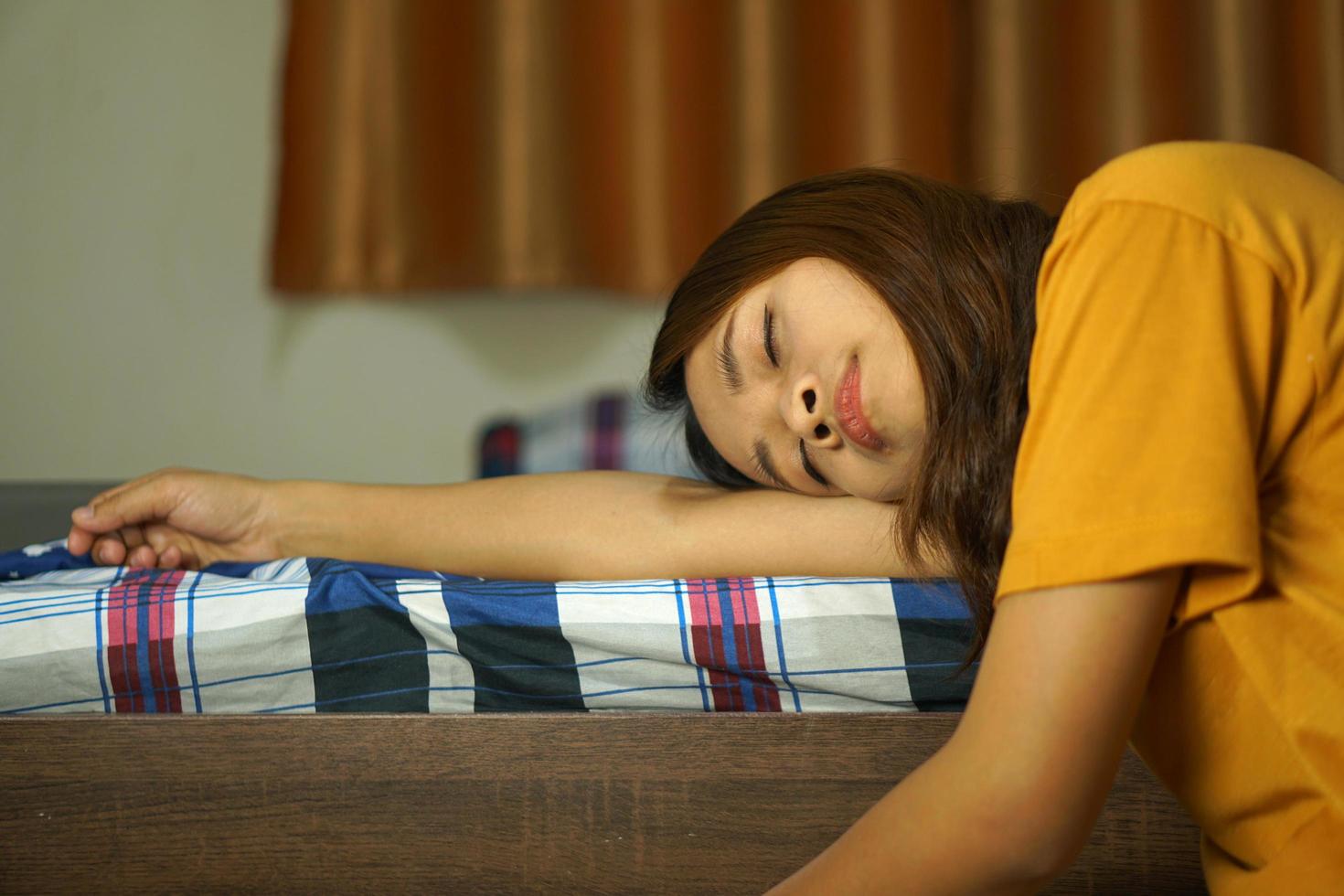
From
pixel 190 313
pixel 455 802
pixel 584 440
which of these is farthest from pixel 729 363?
pixel 190 313

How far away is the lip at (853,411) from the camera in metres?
0.86

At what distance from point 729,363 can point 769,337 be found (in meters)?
0.05

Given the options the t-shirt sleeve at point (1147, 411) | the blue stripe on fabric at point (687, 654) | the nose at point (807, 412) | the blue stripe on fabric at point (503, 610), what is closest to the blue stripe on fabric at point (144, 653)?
the blue stripe on fabric at point (503, 610)

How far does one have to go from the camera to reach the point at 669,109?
2.24 m

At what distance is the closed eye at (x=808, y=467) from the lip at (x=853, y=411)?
0.07m

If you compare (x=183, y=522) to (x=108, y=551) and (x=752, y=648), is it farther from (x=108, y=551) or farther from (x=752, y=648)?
(x=752, y=648)

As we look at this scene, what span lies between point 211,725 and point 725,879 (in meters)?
0.38

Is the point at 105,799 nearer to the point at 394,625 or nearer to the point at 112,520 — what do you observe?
the point at 394,625

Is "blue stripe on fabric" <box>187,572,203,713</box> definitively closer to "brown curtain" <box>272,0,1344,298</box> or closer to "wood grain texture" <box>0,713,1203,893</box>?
"wood grain texture" <box>0,713,1203,893</box>

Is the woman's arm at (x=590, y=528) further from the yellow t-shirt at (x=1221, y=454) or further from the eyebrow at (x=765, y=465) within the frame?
the yellow t-shirt at (x=1221, y=454)

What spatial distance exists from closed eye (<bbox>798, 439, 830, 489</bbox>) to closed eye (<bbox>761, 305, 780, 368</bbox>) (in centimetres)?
7

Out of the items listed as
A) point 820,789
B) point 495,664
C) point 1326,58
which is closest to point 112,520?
point 495,664

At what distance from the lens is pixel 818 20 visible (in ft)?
7.39

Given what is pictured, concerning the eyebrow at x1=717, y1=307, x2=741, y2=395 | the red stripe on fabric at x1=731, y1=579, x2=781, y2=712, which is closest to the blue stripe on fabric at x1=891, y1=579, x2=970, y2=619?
the red stripe on fabric at x1=731, y1=579, x2=781, y2=712
